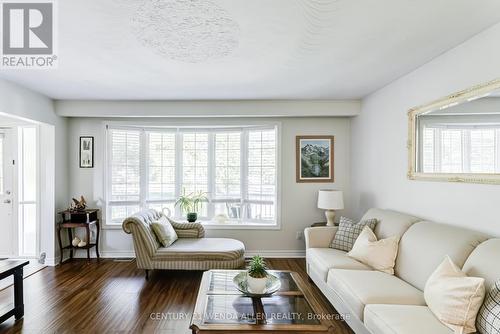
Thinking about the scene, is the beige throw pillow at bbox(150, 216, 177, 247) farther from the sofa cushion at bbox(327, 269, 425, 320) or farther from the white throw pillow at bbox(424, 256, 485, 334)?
the white throw pillow at bbox(424, 256, 485, 334)

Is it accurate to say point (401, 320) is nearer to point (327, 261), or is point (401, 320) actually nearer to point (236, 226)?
point (327, 261)

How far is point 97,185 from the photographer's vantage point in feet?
13.9

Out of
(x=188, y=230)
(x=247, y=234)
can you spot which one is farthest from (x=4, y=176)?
(x=247, y=234)

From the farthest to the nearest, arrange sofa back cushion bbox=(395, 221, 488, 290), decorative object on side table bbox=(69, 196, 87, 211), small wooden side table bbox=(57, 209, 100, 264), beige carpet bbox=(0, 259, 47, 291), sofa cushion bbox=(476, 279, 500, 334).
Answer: decorative object on side table bbox=(69, 196, 87, 211)
small wooden side table bbox=(57, 209, 100, 264)
beige carpet bbox=(0, 259, 47, 291)
sofa back cushion bbox=(395, 221, 488, 290)
sofa cushion bbox=(476, 279, 500, 334)

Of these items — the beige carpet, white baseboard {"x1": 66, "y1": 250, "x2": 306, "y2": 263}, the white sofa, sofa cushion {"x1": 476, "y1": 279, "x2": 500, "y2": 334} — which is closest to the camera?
sofa cushion {"x1": 476, "y1": 279, "x2": 500, "y2": 334}

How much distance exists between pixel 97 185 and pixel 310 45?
12.5 ft

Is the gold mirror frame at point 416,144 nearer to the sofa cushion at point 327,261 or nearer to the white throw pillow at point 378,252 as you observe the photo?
the white throw pillow at point 378,252

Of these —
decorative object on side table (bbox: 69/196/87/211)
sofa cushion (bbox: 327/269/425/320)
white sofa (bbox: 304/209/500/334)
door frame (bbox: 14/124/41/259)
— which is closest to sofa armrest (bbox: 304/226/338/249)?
white sofa (bbox: 304/209/500/334)

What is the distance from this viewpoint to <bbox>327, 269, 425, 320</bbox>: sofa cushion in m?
1.98

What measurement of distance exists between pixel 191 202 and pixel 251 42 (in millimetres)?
2867

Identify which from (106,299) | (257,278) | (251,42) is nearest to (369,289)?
(257,278)

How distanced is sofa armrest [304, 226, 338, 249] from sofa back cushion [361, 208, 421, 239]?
1.81 ft

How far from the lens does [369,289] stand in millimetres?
2102

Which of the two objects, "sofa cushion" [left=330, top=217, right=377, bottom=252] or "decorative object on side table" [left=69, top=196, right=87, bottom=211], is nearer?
"sofa cushion" [left=330, top=217, right=377, bottom=252]
